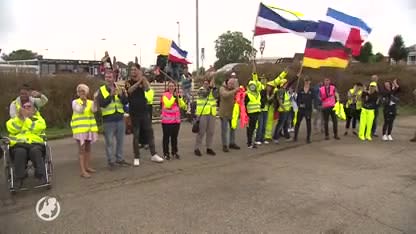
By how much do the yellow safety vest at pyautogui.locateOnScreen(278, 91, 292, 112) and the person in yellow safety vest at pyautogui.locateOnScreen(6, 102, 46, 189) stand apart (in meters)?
6.36

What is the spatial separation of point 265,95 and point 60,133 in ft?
18.1

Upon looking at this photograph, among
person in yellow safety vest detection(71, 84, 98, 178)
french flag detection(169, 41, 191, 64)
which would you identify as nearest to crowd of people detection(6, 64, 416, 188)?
person in yellow safety vest detection(71, 84, 98, 178)

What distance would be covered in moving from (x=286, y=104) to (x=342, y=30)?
246 centimetres

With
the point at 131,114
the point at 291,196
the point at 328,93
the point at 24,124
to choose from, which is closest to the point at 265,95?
the point at 328,93

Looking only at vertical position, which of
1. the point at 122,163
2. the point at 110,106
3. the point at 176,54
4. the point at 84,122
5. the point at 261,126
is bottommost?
the point at 122,163

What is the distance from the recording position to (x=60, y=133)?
12.9 metres

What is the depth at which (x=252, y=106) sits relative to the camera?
10.9 meters

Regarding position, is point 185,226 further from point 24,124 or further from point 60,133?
point 60,133

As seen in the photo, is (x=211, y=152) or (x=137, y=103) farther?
(x=211, y=152)

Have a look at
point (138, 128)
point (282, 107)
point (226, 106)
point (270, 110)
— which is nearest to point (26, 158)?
point (138, 128)

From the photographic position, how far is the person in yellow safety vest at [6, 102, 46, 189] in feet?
22.0

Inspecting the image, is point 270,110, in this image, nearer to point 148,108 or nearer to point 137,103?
point 148,108

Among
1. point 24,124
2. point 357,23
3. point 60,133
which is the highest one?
point 357,23

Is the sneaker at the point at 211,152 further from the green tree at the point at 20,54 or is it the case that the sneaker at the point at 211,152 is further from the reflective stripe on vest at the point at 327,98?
the reflective stripe on vest at the point at 327,98
